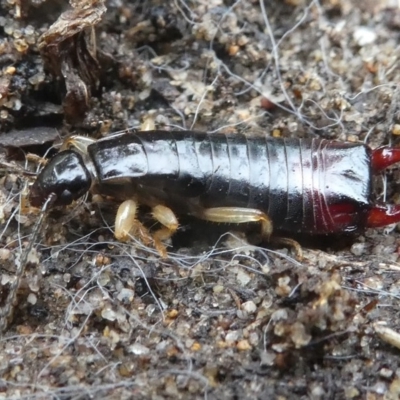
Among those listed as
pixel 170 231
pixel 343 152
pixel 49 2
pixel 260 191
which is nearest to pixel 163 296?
pixel 170 231

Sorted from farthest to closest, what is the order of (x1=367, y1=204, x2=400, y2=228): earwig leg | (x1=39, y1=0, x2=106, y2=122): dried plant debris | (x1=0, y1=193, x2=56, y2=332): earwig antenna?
(x1=39, y1=0, x2=106, y2=122): dried plant debris < (x1=367, y1=204, x2=400, y2=228): earwig leg < (x1=0, y1=193, x2=56, y2=332): earwig antenna

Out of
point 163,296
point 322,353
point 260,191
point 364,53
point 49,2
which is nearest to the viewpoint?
point 322,353

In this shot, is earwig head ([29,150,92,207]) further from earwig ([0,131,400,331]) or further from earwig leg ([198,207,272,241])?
earwig leg ([198,207,272,241])

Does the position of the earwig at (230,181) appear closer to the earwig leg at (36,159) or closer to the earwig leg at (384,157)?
the earwig leg at (384,157)

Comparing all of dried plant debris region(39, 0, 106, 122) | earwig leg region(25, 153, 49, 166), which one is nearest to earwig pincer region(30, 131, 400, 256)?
earwig leg region(25, 153, 49, 166)

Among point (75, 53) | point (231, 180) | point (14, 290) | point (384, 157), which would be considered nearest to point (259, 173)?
point (231, 180)

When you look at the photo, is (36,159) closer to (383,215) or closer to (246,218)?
(246,218)

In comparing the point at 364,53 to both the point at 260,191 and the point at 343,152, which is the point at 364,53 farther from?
the point at 260,191
